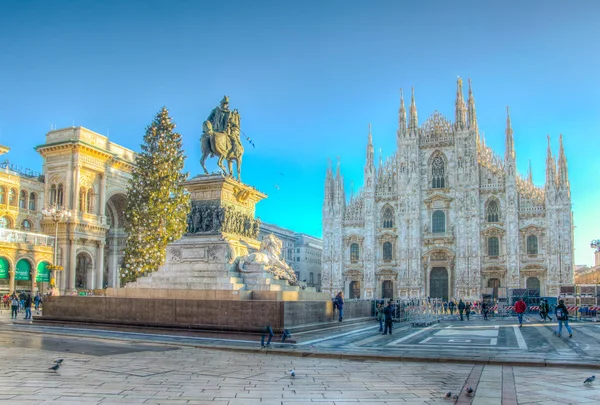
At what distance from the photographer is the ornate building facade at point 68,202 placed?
44.2 metres

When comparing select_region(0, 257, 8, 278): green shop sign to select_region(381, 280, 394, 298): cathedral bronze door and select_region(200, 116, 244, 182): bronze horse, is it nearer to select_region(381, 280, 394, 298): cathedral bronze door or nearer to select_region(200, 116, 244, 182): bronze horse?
select_region(200, 116, 244, 182): bronze horse

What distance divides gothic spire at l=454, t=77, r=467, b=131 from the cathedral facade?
100 mm

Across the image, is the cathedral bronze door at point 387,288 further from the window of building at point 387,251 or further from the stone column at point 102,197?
the stone column at point 102,197

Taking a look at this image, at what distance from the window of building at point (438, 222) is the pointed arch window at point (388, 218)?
419cm

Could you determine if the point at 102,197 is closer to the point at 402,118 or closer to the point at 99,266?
the point at 99,266

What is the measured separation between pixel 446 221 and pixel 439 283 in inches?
244

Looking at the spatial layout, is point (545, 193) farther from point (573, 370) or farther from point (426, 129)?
point (573, 370)

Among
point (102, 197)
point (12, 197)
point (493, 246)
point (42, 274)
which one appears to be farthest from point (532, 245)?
point (12, 197)

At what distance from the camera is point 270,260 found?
1675cm

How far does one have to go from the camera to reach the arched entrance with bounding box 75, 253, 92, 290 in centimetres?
4772

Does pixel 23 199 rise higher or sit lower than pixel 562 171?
lower

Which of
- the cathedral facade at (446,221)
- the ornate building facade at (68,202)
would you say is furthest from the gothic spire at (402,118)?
the ornate building facade at (68,202)

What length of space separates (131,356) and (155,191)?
2350 cm

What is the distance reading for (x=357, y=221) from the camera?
5881 cm
